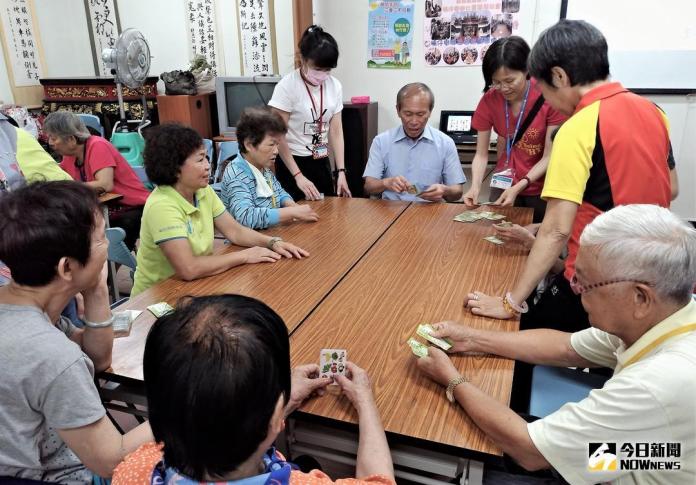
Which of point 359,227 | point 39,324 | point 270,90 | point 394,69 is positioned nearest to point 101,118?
point 270,90

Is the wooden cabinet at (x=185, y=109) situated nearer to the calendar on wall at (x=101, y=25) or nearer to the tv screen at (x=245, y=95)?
the tv screen at (x=245, y=95)

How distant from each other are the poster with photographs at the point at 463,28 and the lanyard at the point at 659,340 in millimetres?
4126

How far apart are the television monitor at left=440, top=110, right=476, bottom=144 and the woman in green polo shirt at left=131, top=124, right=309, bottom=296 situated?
309 centimetres

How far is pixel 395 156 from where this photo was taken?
3119 mm

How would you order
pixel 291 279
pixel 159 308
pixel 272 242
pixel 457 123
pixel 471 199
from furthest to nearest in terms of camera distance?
pixel 457 123 → pixel 471 199 → pixel 272 242 → pixel 291 279 → pixel 159 308

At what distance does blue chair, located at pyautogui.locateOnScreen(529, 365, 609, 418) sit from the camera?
1.46m

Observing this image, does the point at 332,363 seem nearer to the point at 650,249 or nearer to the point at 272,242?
the point at 650,249

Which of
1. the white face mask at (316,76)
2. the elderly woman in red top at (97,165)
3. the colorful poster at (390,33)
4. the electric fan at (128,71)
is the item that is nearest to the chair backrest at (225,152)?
the electric fan at (128,71)

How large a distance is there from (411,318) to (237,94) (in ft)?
13.8

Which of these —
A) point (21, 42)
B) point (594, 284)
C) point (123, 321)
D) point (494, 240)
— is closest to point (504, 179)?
point (494, 240)

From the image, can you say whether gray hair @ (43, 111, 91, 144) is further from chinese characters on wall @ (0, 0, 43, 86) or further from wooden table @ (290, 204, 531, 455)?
chinese characters on wall @ (0, 0, 43, 86)

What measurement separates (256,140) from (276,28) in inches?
125

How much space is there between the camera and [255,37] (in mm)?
5164

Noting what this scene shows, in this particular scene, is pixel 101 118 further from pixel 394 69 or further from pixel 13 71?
pixel 394 69
